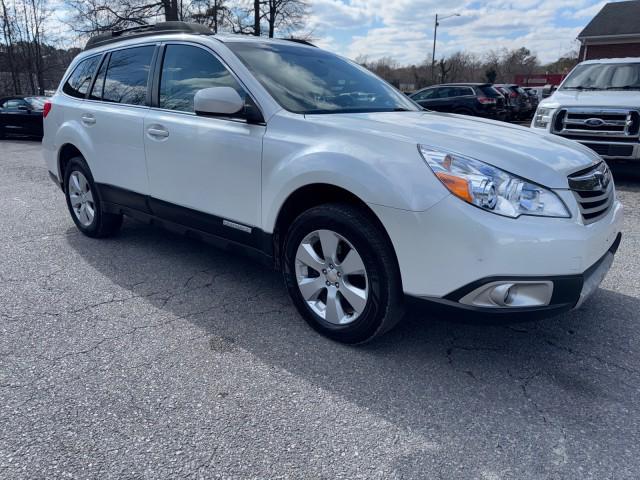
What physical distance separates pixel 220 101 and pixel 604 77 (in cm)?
799

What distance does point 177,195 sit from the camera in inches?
146

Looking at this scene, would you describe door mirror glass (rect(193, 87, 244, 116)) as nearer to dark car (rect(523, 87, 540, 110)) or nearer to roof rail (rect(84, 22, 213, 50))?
roof rail (rect(84, 22, 213, 50))

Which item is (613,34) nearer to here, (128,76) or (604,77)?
(604,77)

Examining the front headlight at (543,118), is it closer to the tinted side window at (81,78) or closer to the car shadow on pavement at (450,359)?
the car shadow on pavement at (450,359)

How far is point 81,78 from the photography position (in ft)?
16.1

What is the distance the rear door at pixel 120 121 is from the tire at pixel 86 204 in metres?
0.23

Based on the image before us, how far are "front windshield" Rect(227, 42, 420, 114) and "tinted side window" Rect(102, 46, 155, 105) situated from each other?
964 mm

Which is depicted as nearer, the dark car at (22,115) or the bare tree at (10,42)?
the dark car at (22,115)

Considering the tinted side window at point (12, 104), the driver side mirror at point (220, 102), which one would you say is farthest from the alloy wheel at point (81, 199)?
the tinted side window at point (12, 104)

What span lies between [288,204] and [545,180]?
4.72ft

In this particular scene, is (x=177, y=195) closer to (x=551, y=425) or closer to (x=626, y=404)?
(x=551, y=425)

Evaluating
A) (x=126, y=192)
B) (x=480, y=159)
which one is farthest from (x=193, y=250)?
(x=480, y=159)

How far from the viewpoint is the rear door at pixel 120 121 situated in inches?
157

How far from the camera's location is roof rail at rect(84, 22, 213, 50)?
390 cm
